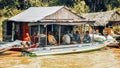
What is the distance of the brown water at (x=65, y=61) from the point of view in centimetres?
1659

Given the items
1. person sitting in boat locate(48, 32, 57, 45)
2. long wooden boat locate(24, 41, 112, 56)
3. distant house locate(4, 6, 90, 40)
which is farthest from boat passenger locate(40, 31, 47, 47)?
long wooden boat locate(24, 41, 112, 56)

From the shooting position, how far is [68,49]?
20.5m

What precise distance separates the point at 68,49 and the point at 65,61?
8.85 ft

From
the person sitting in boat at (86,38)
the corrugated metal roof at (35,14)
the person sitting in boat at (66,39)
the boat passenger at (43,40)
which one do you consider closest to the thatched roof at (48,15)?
the corrugated metal roof at (35,14)

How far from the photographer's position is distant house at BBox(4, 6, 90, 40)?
20.9 m

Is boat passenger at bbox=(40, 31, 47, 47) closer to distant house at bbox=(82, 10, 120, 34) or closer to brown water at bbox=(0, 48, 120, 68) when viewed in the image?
brown water at bbox=(0, 48, 120, 68)

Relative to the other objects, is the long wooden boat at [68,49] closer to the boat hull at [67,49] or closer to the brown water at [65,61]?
the boat hull at [67,49]

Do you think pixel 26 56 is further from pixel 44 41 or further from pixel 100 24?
pixel 100 24

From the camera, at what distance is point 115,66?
54.0 feet

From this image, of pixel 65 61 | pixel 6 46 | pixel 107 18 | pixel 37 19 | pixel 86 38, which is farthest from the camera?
pixel 107 18

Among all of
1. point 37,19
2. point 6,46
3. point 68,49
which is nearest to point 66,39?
point 68,49

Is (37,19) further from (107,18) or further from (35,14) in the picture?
(107,18)

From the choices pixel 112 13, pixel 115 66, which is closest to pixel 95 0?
pixel 112 13

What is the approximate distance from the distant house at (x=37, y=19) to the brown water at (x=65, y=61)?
2348 mm
